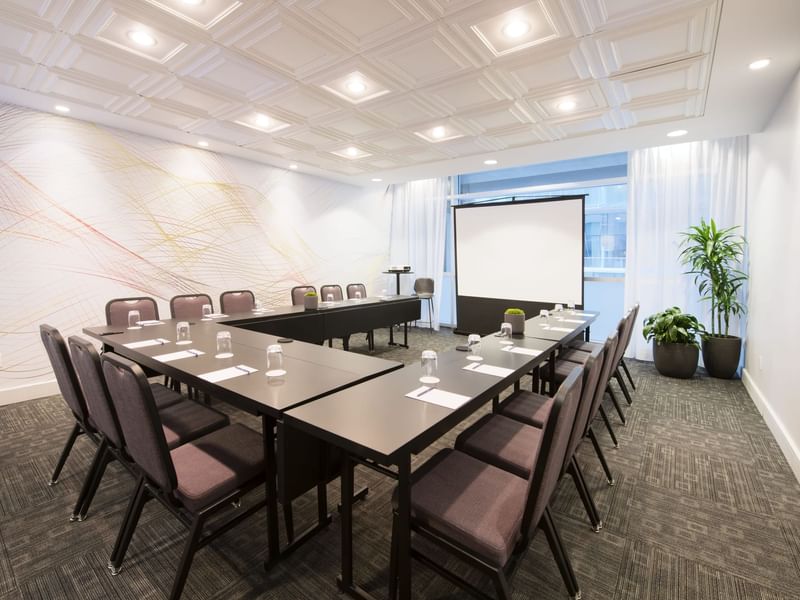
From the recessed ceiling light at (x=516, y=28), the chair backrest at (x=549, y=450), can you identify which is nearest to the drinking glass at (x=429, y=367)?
the chair backrest at (x=549, y=450)

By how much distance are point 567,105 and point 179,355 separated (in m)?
3.86

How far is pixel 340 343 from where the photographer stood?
639cm

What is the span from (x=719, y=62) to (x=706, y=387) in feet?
Result: 10.4

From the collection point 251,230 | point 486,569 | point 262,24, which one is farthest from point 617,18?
point 251,230

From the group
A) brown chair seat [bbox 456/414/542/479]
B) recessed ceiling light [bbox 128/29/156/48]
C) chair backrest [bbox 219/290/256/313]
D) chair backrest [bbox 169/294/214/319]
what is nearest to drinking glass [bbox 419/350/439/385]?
brown chair seat [bbox 456/414/542/479]

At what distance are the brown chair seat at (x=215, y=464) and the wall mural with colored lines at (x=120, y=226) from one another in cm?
342

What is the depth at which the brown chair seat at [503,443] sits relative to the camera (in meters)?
1.64

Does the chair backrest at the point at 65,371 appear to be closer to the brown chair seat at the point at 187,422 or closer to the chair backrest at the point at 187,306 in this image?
the brown chair seat at the point at 187,422

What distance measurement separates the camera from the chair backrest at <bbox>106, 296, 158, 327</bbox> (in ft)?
11.6

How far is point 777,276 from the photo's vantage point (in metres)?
3.19

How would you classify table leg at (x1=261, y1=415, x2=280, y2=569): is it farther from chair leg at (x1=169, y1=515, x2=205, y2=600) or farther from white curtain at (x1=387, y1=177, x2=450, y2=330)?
white curtain at (x1=387, y1=177, x2=450, y2=330)

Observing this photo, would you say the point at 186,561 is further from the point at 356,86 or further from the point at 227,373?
the point at 356,86

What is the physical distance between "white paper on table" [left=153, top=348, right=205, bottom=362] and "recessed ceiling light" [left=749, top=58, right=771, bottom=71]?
4.33 m

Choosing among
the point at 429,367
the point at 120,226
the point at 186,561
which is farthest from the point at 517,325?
the point at 120,226
